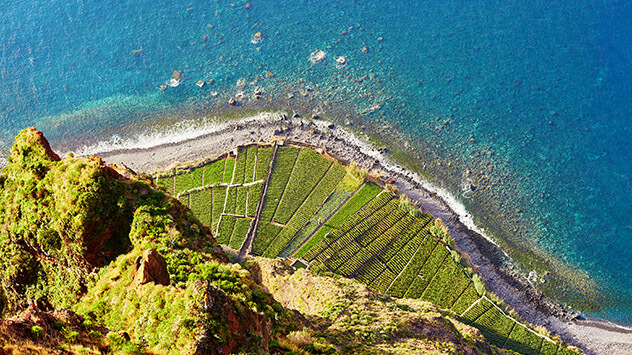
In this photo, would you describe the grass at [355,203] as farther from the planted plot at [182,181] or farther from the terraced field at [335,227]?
the planted plot at [182,181]

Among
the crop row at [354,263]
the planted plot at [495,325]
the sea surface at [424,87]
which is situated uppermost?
the sea surface at [424,87]

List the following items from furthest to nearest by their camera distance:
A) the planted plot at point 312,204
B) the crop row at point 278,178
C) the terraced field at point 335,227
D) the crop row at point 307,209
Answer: the crop row at point 278,178
the planted plot at point 312,204
the crop row at point 307,209
the terraced field at point 335,227

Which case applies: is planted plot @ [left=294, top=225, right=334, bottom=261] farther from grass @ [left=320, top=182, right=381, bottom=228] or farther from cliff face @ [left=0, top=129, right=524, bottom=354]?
cliff face @ [left=0, top=129, right=524, bottom=354]

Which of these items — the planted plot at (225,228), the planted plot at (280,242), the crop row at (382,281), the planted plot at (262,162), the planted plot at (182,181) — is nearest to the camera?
the crop row at (382,281)

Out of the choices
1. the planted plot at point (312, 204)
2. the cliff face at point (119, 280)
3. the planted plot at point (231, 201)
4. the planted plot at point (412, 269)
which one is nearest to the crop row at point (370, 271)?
the planted plot at point (412, 269)

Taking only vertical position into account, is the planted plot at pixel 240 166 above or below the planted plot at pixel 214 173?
above

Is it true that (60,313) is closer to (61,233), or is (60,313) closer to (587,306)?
(61,233)

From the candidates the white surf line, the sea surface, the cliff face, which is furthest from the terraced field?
the cliff face
